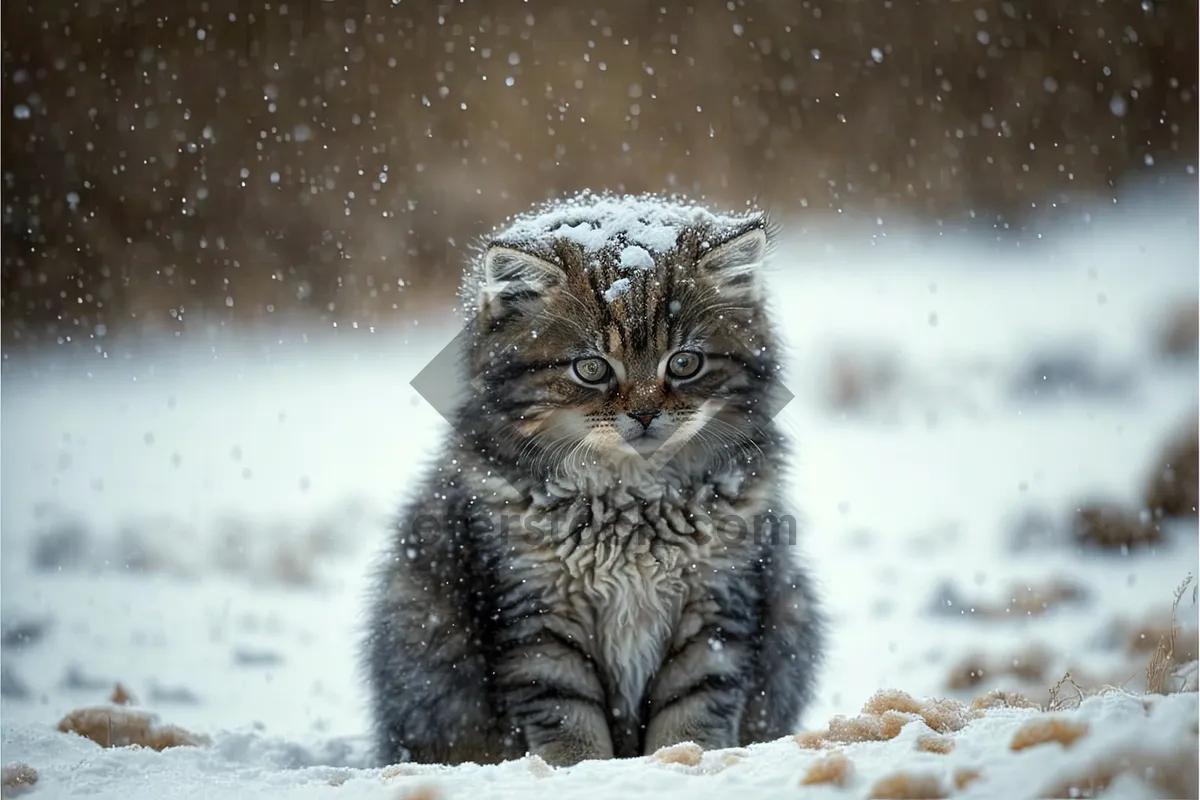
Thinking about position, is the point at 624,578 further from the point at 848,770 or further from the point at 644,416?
the point at 848,770

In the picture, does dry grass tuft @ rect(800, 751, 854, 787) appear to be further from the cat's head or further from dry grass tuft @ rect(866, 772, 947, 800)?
the cat's head

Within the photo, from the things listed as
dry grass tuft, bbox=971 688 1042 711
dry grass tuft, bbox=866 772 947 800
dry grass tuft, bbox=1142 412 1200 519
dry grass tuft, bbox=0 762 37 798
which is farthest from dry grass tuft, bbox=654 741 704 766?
dry grass tuft, bbox=1142 412 1200 519

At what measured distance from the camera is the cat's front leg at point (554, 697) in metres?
2.32

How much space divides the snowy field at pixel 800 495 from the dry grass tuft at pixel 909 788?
0.33 meters

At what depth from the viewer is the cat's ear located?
2.51 metres

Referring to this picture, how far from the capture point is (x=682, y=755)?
1936 millimetres

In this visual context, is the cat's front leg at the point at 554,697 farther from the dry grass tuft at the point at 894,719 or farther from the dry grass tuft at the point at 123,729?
the dry grass tuft at the point at 123,729

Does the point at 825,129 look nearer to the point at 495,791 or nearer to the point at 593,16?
the point at 593,16

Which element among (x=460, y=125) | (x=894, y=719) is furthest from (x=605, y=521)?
(x=460, y=125)

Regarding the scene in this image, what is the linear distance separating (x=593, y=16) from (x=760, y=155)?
1037 millimetres

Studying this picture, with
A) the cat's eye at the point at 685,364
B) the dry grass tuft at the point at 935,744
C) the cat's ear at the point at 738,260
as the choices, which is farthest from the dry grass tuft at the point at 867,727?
the cat's ear at the point at 738,260

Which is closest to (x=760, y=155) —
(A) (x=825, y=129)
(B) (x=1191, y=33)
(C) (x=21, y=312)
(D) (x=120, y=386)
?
(A) (x=825, y=129)

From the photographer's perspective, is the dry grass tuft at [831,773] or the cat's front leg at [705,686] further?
the cat's front leg at [705,686]

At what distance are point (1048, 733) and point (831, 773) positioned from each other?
360 millimetres
